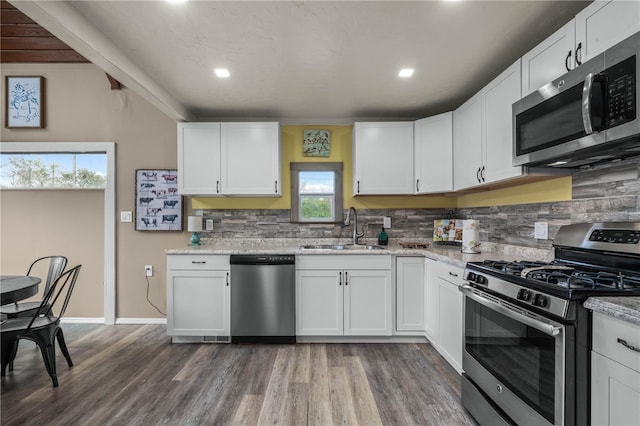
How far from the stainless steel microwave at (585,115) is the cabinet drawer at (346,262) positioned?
56.0 inches

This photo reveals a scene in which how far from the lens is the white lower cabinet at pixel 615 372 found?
39.1 inches

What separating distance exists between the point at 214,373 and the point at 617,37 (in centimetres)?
316

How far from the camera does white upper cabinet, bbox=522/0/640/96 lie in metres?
1.34

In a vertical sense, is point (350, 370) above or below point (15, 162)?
below

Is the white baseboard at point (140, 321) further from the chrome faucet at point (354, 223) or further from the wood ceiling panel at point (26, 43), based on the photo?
the wood ceiling panel at point (26, 43)

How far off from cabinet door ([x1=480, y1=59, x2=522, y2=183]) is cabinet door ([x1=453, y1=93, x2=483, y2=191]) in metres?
0.09

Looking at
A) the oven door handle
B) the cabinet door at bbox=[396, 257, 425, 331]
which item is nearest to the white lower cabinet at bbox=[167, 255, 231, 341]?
the cabinet door at bbox=[396, 257, 425, 331]

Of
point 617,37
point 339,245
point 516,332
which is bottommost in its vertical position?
point 516,332

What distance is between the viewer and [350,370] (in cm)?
248

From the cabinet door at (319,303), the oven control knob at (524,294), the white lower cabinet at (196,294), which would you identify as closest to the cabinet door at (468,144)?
the oven control knob at (524,294)

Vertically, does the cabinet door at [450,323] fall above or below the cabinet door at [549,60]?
below

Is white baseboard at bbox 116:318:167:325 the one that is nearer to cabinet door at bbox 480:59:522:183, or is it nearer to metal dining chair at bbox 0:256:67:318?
metal dining chair at bbox 0:256:67:318

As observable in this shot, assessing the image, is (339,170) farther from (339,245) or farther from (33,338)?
(33,338)

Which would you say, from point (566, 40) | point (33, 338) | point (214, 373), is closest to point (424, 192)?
point (566, 40)
